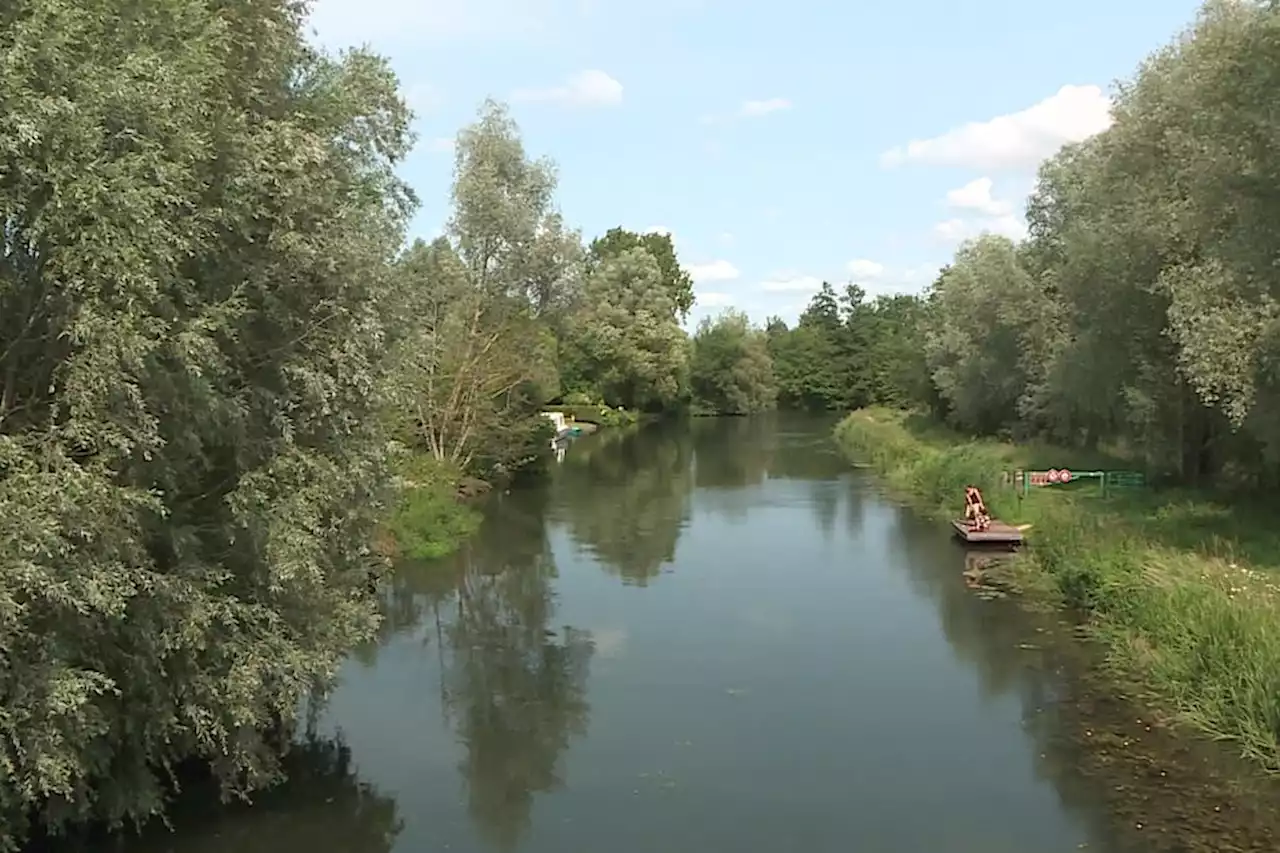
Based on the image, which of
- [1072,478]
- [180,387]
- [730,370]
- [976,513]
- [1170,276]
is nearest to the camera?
[180,387]

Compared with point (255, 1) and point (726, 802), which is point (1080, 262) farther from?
point (255, 1)

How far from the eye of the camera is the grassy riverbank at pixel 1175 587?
44.4ft

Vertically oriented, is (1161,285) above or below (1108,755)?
above

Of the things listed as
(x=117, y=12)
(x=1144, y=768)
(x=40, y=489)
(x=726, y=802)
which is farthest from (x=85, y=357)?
(x=1144, y=768)

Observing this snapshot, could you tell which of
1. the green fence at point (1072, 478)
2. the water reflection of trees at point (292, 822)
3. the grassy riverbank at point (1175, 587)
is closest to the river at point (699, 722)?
the water reflection of trees at point (292, 822)

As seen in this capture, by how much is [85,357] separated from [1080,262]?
23258 mm

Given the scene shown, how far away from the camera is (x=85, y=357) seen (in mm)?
8859

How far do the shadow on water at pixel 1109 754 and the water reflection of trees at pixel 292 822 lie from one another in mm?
7328

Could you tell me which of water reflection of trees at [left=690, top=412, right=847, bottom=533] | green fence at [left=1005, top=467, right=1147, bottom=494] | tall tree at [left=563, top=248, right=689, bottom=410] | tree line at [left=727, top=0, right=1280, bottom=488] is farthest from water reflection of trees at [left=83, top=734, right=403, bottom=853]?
tall tree at [left=563, top=248, right=689, bottom=410]

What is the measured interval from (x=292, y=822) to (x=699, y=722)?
543cm

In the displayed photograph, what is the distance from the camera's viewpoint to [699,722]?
1517cm

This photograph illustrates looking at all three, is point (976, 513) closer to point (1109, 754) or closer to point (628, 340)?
point (1109, 754)

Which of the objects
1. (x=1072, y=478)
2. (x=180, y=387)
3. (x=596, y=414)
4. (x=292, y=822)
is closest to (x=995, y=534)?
(x=1072, y=478)

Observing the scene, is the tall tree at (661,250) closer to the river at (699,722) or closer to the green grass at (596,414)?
the green grass at (596,414)
